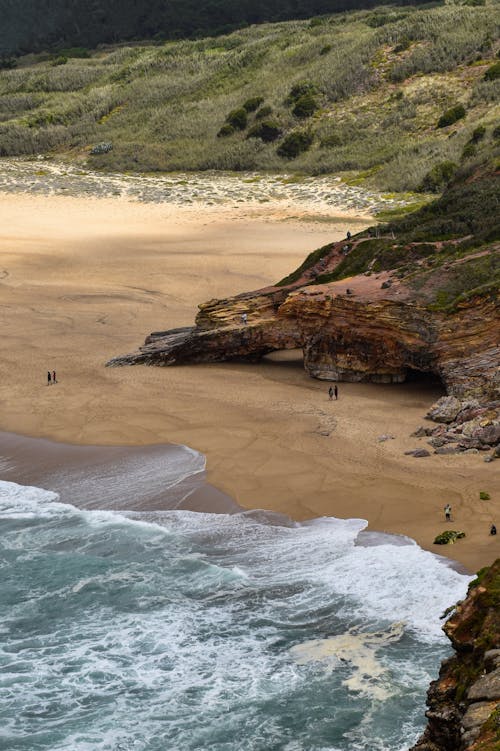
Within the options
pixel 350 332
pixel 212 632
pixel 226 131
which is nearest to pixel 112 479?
pixel 212 632

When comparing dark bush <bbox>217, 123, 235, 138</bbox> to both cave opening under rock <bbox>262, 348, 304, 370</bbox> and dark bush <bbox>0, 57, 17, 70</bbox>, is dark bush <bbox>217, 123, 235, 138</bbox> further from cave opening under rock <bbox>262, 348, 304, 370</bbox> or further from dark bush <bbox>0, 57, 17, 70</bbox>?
dark bush <bbox>0, 57, 17, 70</bbox>

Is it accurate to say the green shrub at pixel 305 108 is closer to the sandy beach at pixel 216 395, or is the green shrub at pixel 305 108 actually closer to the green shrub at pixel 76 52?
the sandy beach at pixel 216 395

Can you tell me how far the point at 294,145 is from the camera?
201 feet

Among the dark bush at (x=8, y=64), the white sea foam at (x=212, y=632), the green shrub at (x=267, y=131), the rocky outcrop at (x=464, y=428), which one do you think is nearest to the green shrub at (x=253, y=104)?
the green shrub at (x=267, y=131)

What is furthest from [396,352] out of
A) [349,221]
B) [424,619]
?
[349,221]

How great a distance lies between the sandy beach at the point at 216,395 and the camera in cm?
1883

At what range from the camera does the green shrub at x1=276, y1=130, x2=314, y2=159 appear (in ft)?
201

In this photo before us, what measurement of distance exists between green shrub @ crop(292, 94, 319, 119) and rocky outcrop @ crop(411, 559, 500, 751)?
190ft

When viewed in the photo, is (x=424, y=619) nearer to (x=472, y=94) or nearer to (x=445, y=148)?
(x=445, y=148)

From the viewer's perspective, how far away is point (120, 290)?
3753cm

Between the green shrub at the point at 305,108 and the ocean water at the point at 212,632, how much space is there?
50.0 m

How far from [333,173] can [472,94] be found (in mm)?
10501

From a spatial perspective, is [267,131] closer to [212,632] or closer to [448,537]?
[448,537]

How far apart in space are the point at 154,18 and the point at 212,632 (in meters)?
114
